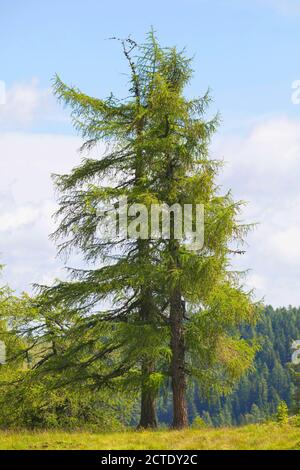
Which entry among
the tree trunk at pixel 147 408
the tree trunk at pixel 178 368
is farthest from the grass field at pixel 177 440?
the tree trunk at pixel 147 408

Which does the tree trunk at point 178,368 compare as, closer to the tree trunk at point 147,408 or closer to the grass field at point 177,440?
the tree trunk at point 147,408

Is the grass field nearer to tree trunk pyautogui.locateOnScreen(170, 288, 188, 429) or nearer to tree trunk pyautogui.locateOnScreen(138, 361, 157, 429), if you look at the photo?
tree trunk pyautogui.locateOnScreen(170, 288, 188, 429)

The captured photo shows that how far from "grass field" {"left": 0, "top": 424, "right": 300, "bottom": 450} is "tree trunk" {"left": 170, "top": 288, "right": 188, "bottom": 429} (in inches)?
70.4

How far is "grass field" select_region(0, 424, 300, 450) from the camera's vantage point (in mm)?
13195

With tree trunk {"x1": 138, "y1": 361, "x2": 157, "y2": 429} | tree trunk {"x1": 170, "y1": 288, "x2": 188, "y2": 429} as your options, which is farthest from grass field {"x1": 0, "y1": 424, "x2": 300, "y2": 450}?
tree trunk {"x1": 138, "y1": 361, "x2": 157, "y2": 429}

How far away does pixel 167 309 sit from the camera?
62.7 ft

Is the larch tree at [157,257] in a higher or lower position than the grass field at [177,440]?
higher

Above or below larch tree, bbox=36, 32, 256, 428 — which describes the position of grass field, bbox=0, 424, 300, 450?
below

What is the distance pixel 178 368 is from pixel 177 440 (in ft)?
12.4

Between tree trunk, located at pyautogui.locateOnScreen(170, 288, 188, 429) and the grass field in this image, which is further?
tree trunk, located at pyautogui.locateOnScreen(170, 288, 188, 429)

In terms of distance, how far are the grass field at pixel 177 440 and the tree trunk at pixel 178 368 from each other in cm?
179

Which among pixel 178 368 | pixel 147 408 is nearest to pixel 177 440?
pixel 178 368

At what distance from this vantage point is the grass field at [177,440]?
1320cm
